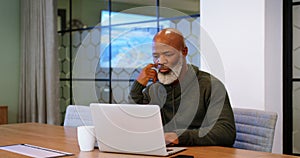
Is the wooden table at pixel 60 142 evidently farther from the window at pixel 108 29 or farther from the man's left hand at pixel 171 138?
the window at pixel 108 29

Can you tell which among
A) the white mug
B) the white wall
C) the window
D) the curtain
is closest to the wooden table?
the white mug

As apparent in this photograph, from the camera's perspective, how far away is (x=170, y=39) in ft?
5.12

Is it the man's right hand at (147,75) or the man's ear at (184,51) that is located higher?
the man's ear at (184,51)

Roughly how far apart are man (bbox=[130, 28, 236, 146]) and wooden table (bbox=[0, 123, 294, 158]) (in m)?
0.08

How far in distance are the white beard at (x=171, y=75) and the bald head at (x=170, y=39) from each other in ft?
0.27

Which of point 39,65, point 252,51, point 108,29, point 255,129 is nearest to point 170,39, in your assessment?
point 255,129

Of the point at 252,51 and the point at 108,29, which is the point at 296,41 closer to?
the point at 252,51

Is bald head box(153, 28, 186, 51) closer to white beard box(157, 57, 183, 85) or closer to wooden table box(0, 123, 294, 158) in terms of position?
white beard box(157, 57, 183, 85)

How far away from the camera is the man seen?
1.63m

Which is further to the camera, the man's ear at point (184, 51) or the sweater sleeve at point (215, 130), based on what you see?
the sweater sleeve at point (215, 130)

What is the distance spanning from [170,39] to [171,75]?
7.9 inches

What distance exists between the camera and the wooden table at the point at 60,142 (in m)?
1.59

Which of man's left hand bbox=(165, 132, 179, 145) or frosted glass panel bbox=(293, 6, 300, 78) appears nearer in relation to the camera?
man's left hand bbox=(165, 132, 179, 145)

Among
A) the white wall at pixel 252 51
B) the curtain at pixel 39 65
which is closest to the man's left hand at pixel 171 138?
the white wall at pixel 252 51
